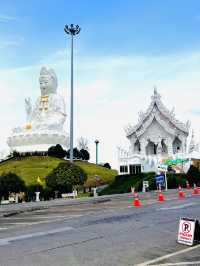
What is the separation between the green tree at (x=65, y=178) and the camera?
3950 cm

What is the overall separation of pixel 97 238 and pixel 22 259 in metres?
2.95

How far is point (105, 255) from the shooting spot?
879cm

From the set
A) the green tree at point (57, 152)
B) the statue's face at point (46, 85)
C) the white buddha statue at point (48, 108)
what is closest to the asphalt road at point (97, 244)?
the green tree at point (57, 152)

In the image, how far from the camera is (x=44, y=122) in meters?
84.9

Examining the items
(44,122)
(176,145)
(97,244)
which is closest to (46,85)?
(44,122)

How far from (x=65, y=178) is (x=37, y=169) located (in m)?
22.3

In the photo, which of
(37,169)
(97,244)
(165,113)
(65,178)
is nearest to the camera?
(97,244)

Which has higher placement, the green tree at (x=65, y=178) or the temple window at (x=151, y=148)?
the temple window at (x=151, y=148)

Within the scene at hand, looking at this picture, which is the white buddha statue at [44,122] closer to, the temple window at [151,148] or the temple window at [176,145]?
the temple window at [151,148]

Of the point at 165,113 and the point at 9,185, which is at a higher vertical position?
the point at 165,113

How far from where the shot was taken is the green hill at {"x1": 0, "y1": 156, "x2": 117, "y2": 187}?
5697cm

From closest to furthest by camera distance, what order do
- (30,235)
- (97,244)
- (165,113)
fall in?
(97,244), (30,235), (165,113)

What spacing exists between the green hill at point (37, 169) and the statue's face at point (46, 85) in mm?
17922

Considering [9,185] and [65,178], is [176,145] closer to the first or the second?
[65,178]
